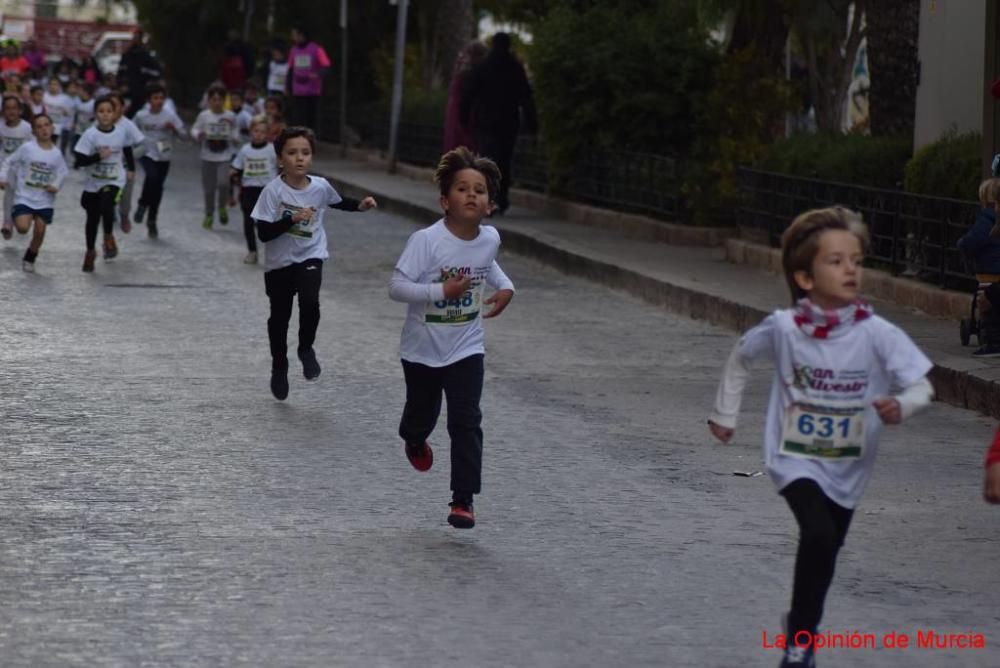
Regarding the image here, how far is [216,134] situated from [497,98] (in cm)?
313

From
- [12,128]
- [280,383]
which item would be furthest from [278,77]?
[280,383]

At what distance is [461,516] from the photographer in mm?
8500

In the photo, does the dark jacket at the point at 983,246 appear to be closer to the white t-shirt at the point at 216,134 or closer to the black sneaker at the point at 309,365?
the black sneaker at the point at 309,365

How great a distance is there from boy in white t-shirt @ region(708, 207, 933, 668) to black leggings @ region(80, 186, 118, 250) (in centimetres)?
1366

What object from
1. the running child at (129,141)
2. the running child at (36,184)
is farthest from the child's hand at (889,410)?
the running child at (129,141)

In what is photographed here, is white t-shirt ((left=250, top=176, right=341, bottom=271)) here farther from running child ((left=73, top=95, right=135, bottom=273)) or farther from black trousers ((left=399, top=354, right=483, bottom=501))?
running child ((left=73, top=95, right=135, bottom=273))

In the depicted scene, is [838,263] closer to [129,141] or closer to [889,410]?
[889,410]

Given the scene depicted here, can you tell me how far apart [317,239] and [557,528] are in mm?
4420

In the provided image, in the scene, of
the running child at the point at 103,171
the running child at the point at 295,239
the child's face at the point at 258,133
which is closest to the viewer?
the running child at the point at 295,239

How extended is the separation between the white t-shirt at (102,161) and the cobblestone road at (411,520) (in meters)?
4.58

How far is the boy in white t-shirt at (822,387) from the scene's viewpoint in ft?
20.0

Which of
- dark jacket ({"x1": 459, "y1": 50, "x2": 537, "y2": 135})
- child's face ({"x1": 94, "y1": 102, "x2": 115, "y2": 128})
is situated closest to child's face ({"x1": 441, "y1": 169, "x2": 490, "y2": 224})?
child's face ({"x1": 94, "y1": 102, "x2": 115, "y2": 128})

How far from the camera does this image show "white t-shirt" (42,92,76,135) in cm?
3553

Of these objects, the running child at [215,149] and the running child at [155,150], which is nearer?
the running child at [155,150]
